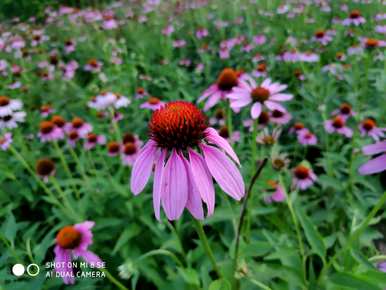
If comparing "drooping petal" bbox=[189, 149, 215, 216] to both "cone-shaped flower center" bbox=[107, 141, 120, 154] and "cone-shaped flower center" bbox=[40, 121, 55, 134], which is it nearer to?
"cone-shaped flower center" bbox=[107, 141, 120, 154]

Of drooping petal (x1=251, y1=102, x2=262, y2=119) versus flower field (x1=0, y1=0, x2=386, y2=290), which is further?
drooping petal (x1=251, y1=102, x2=262, y2=119)

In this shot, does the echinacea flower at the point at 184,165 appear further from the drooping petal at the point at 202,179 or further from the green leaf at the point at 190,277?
the green leaf at the point at 190,277

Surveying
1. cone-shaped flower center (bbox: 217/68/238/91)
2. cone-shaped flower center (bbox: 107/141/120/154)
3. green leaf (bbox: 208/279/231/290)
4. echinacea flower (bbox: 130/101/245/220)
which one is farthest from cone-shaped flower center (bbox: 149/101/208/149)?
cone-shaped flower center (bbox: 107/141/120/154)

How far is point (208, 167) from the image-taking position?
22.8 inches

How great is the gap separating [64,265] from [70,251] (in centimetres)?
5

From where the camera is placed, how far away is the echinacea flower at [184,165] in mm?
558

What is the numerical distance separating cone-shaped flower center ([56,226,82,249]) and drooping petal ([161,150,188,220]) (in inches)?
19.3

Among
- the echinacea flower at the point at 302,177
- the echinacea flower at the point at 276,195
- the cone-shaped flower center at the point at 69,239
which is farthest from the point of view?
the echinacea flower at the point at 302,177

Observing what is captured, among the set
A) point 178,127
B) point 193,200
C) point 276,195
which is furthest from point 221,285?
point 276,195

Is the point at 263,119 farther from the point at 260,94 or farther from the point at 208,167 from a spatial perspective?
the point at 208,167

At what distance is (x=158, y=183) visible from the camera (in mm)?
577

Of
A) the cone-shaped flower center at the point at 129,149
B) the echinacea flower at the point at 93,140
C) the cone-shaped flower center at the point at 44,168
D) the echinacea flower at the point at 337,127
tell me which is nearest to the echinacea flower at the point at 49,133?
the echinacea flower at the point at 93,140

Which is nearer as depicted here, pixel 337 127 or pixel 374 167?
pixel 374 167

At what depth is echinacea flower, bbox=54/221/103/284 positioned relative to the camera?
2.87 feet
